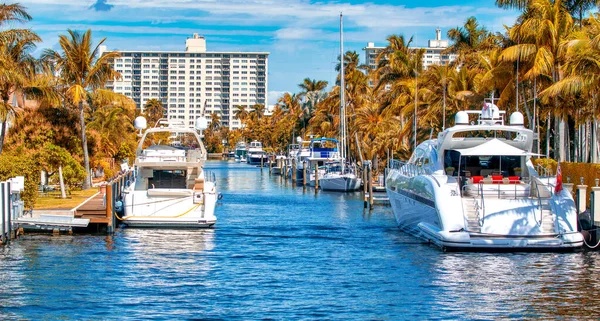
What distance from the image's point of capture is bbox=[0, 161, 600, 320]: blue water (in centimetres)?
1891

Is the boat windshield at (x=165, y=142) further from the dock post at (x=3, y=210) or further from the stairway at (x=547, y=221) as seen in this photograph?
the stairway at (x=547, y=221)

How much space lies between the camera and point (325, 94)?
11375 centimetres

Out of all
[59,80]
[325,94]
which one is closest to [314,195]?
[59,80]

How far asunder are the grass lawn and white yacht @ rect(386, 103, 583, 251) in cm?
1557

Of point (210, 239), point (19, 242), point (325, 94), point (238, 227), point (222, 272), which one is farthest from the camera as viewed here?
point (325, 94)

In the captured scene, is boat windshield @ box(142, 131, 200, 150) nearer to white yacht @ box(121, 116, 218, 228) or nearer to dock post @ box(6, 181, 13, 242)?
white yacht @ box(121, 116, 218, 228)

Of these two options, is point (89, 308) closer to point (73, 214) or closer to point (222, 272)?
point (222, 272)

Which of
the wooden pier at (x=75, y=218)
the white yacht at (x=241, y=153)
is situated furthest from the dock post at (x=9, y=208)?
the white yacht at (x=241, y=153)

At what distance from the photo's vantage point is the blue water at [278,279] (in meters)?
18.9

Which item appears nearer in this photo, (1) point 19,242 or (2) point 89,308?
(2) point 89,308

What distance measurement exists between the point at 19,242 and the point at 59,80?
25.1 meters

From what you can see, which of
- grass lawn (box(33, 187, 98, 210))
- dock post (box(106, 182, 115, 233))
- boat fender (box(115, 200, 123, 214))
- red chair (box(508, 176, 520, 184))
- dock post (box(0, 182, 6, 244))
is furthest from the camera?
grass lawn (box(33, 187, 98, 210))

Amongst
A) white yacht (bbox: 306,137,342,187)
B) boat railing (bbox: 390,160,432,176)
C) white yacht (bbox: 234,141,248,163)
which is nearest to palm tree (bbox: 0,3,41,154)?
boat railing (bbox: 390,160,432,176)

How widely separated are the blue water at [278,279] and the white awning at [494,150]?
11.2 ft
